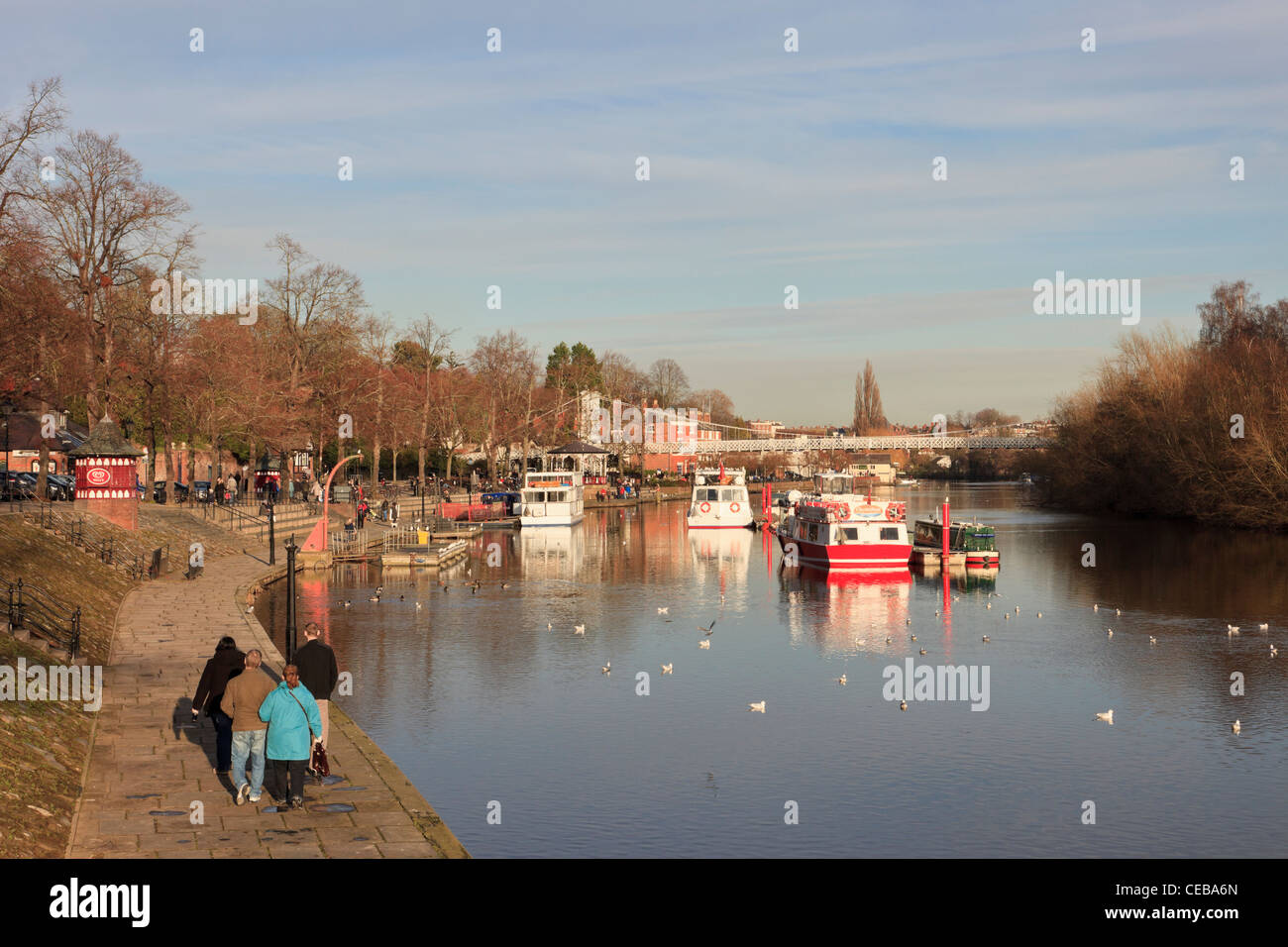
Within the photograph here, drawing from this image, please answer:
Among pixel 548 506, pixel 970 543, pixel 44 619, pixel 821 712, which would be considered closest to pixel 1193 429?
pixel 970 543

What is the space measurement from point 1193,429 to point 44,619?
241 ft

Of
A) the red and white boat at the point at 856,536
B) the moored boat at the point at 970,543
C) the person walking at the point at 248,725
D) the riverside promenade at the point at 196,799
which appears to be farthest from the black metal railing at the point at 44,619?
the moored boat at the point at 970,543

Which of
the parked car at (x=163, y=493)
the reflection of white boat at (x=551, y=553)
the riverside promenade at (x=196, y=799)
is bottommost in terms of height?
the reflection of white boat at (x=551, y=553)

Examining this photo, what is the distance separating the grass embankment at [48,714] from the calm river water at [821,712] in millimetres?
5218

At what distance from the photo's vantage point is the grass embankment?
14.2 meters

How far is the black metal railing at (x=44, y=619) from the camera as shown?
24469mm

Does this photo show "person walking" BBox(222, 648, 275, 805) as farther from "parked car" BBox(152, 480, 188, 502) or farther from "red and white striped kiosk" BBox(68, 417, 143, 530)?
"parked car" BBox(152, 480, 188, 502)

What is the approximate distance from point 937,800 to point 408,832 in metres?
9.58

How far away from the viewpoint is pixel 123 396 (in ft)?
212

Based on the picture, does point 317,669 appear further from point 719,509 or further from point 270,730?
point 719,509

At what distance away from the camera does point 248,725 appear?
51.3 feet

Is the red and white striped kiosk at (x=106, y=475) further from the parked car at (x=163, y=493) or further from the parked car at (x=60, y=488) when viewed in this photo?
the parked car at (x=163, y=493)

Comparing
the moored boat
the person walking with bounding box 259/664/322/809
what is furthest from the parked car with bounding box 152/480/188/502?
the person walking with bounding box 259/664/322/809
